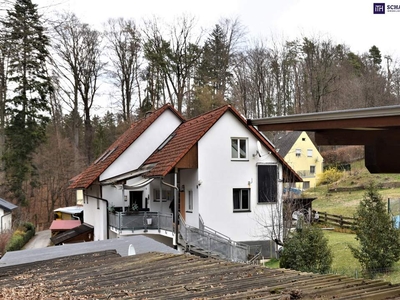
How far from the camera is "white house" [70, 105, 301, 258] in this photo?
1922cm

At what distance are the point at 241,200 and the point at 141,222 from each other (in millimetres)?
4940

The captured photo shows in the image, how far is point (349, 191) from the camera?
1348 inches

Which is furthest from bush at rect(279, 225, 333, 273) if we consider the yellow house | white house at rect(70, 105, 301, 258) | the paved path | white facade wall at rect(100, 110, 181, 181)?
the yellow house

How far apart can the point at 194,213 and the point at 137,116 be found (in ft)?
69.6

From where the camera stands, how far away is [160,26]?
39.2 m

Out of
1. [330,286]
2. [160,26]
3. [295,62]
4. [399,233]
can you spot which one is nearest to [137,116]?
[160,26]

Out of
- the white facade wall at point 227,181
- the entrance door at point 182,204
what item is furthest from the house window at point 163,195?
the white facade wall at point 227,181

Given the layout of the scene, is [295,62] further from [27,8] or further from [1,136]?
[27,8]

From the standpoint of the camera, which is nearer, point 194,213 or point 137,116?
point 194,213

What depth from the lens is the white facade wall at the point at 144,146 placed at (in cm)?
2241

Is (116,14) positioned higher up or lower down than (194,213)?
higher up

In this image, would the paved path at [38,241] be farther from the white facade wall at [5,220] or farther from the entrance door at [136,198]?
the entrance door at [136,198]

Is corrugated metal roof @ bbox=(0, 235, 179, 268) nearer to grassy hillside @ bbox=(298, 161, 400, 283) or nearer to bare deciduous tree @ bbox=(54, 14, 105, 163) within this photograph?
grassy hillside @ bbox=(298, 161, 400, 283)

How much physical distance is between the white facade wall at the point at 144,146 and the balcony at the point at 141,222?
138 inches
